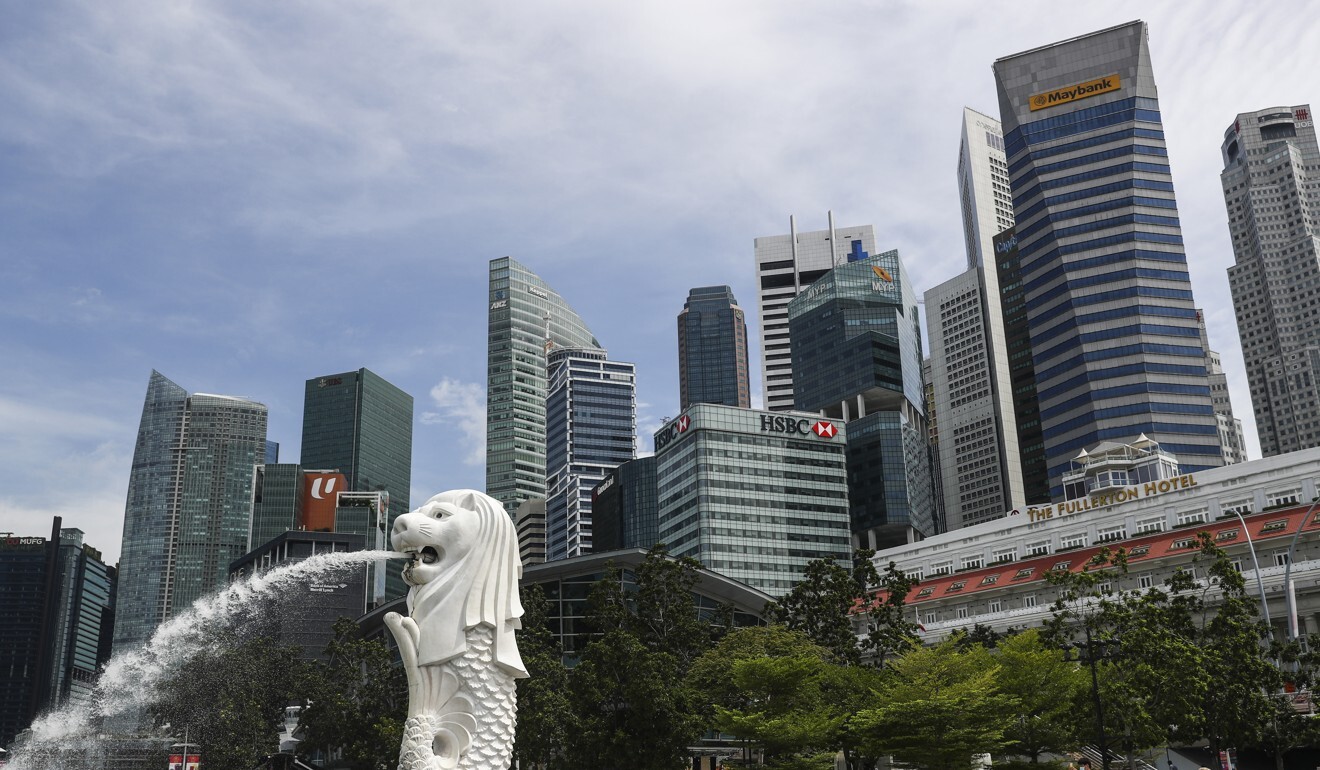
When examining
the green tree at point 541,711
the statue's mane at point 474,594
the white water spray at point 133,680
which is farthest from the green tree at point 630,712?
the statue's mane at point 474,594

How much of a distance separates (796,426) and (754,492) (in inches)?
410

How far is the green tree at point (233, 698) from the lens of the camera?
5481 centimetres

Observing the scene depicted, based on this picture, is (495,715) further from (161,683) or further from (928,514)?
(928,514)

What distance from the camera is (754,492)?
418ft

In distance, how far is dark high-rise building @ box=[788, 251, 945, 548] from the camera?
150000 mm

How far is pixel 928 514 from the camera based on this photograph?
527ft

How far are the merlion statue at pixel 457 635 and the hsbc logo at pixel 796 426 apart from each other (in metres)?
110

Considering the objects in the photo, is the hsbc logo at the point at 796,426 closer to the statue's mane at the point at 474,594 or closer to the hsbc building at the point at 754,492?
the hsbc building at the point at 754,492

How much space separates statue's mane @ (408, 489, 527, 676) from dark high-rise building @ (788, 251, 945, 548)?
128287 mm

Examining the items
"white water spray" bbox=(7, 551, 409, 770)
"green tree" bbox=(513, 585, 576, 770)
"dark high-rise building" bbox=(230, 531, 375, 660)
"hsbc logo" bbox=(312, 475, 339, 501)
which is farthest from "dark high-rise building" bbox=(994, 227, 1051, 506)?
"green tree" bbox=(513, 585, 576, 770)

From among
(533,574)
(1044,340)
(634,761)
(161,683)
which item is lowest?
(634,761)

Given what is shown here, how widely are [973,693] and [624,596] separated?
63.8ft

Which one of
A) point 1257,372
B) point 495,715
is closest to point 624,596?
point 495,715

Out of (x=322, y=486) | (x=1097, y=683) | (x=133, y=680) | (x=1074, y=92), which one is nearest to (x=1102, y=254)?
(x=1074, y=92)
